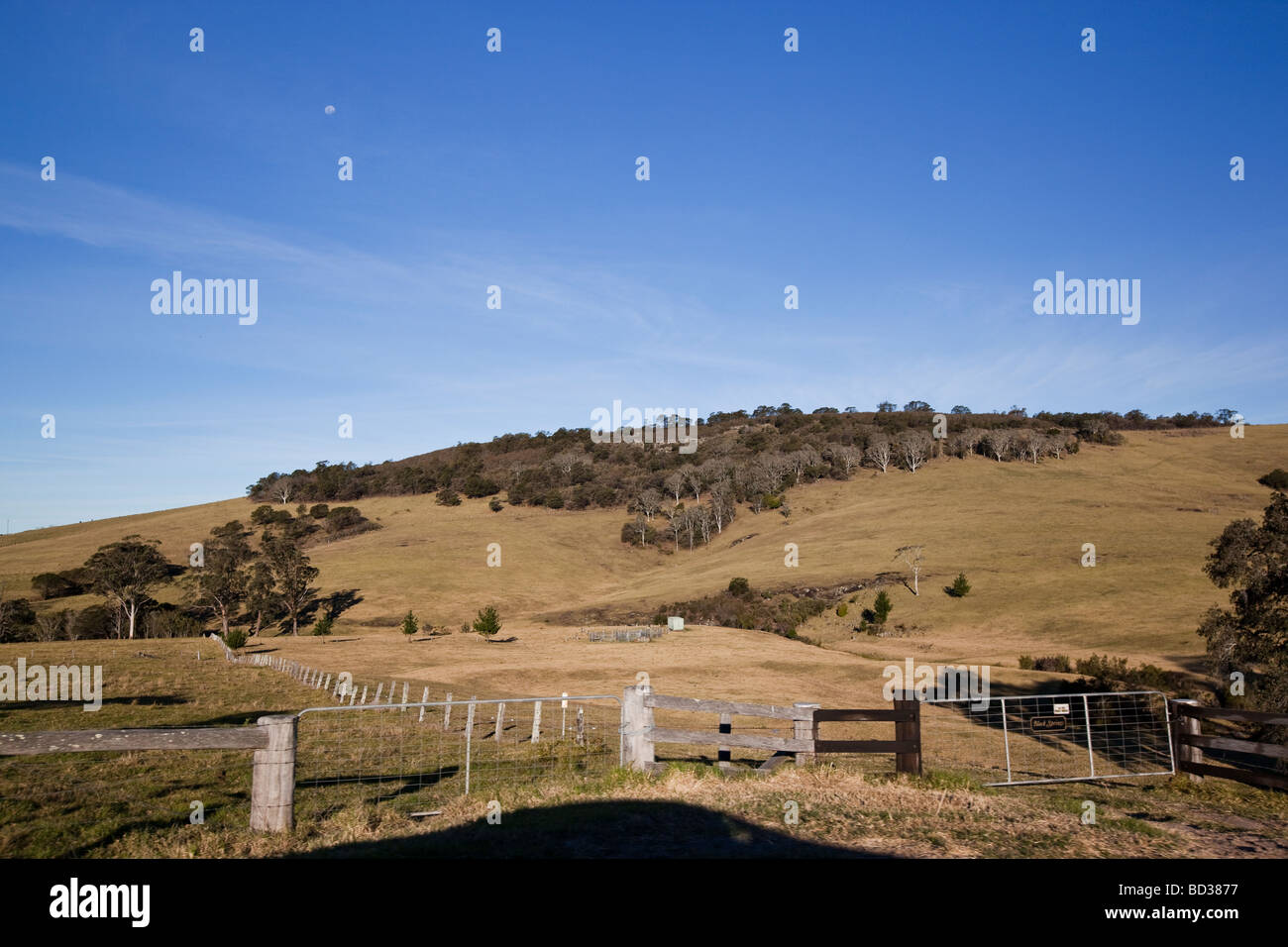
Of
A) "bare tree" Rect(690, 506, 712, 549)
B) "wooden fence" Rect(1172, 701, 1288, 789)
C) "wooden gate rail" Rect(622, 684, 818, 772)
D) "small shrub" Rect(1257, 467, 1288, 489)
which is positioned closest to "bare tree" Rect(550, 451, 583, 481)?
"bare tree" Rect(690, 506, 712, 549)

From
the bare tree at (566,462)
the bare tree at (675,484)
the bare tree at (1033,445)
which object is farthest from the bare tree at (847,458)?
the bare tree at (566,462)

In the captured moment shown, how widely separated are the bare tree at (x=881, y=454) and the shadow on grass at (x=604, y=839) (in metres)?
112

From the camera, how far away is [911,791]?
34.4 feet

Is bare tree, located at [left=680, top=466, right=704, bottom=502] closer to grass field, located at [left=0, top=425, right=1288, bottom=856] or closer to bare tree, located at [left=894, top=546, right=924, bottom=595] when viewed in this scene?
grass field, located at [left=0, top=425, right=1288, bottom=856]

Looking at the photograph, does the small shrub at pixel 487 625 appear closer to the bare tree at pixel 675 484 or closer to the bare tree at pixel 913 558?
the bare tree at pixel 913 558

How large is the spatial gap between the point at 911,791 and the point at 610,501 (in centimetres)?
11301

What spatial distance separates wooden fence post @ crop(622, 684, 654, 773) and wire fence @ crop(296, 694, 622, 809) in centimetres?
34

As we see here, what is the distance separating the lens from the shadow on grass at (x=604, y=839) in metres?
7.69

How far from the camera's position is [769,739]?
39.4 ft

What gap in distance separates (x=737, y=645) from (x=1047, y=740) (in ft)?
79.8

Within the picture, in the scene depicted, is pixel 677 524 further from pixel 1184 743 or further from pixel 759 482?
pixel 1184 743

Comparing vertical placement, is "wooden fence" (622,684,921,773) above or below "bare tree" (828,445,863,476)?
below

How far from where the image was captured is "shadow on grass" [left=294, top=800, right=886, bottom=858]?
303 inches

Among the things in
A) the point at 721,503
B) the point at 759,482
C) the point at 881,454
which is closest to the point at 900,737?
the point at 721,503
